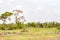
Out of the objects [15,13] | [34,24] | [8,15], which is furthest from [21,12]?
[34,24]

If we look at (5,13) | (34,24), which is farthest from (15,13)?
(34,24)

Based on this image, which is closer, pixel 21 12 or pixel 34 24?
pixel 21 12

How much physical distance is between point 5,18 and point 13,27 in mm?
5351

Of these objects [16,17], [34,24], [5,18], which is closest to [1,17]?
[5,18]

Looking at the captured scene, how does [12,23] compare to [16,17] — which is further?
[12,23]

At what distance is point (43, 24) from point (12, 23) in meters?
14.9

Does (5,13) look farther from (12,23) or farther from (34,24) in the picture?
(34,24)

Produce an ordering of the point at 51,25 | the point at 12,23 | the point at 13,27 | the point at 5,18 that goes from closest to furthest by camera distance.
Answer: the point at 5,18 → the point at 13,27 → the point at 12,23 → the point at 51,25

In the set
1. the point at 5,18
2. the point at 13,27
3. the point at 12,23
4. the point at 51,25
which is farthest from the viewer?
the point at 51,25

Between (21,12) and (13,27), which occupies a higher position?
(21,12)

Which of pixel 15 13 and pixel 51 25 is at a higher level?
pixel 15 13

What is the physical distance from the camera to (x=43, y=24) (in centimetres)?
7575

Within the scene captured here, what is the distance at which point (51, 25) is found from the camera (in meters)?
75.4

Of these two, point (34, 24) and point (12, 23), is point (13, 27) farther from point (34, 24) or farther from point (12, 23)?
point (34, 24)
